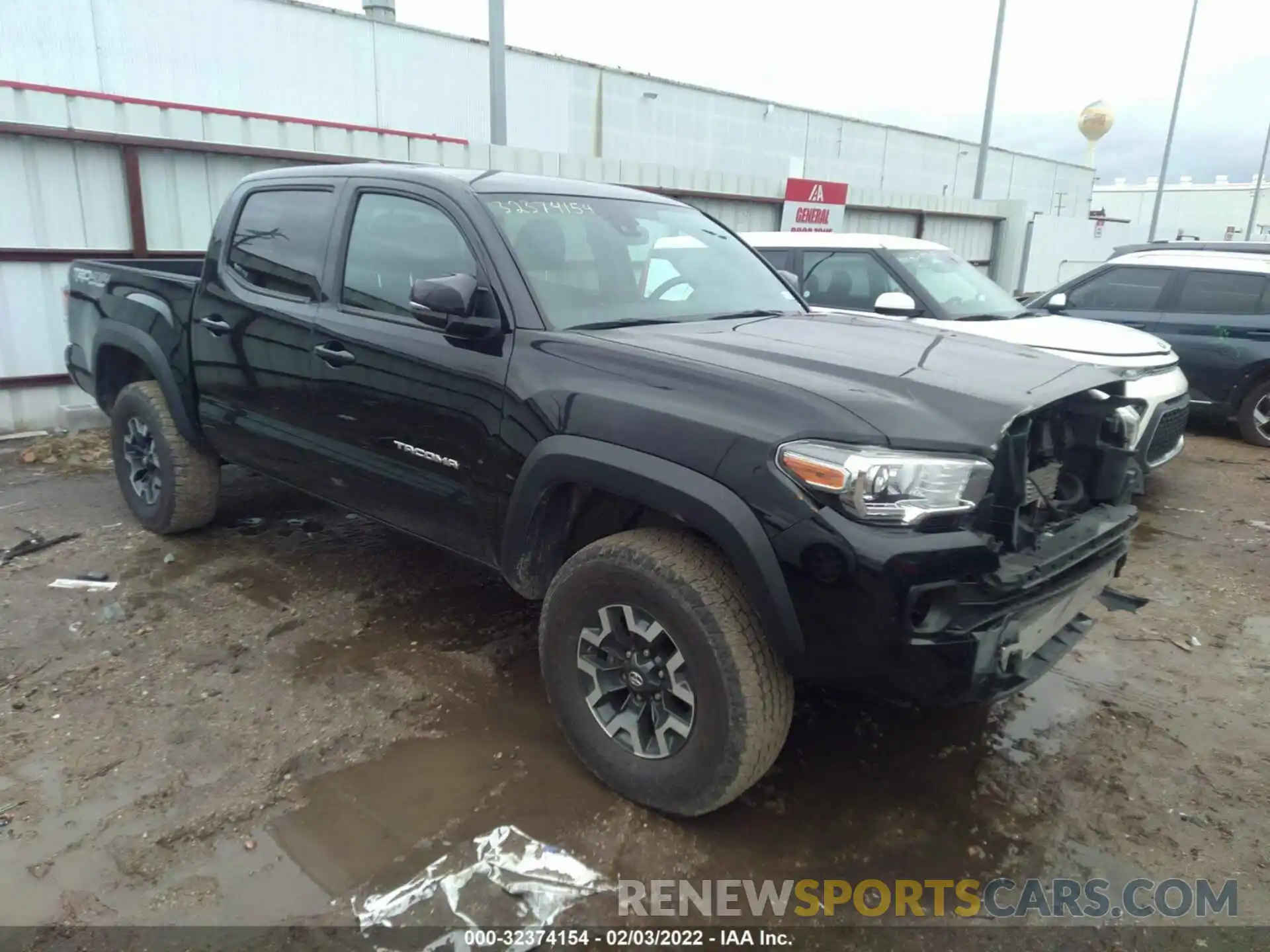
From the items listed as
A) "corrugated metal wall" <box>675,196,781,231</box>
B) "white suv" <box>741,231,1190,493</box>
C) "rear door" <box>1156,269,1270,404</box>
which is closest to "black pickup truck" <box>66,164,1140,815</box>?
"white suv" <box>741,231,1190,493</box>

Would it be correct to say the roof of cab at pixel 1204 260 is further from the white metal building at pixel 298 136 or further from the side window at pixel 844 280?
the white metal building at pixel 298 136

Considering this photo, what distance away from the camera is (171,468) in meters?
4.59

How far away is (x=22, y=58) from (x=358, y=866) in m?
18.7

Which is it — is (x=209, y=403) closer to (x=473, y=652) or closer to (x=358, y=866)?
(x=473, y=652)

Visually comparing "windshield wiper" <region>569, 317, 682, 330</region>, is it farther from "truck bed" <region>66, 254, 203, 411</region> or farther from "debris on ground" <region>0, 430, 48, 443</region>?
"debris on ground" <region>0, 430, 48, 443</region>

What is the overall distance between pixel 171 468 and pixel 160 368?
527mm

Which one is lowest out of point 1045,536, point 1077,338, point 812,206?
point 1045,536

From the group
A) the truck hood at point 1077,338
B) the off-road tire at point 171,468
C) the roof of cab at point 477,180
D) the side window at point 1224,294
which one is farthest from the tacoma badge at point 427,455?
the side window at point 1224,294

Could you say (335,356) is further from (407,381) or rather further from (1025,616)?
(1025,616)

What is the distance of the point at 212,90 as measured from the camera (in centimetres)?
1791

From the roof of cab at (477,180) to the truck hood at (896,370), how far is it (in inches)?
33.1

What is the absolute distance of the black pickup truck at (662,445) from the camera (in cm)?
231

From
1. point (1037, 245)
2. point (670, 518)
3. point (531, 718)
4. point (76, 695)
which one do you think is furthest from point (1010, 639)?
point (1037, 245)

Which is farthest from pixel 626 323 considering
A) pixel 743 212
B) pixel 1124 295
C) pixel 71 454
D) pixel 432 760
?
pixel 743 212
